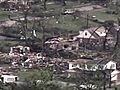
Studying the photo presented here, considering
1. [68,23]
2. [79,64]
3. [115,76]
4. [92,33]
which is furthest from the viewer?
[68,23]

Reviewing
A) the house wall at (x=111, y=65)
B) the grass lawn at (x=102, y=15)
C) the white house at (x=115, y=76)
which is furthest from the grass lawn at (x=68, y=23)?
the white house at (x=115, y=76)

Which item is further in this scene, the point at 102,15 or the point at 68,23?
the point at 102,15

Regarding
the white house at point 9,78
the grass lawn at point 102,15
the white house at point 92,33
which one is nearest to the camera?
the white house at point 9,78

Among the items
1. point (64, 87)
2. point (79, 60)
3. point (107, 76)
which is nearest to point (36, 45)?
point (79, 60)

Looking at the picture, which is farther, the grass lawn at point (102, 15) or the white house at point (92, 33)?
the grass lawn at point (102, 15)

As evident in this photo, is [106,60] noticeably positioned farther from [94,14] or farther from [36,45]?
[94,14]

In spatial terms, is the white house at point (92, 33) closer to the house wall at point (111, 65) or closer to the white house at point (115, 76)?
the house wall at point (111, 65)

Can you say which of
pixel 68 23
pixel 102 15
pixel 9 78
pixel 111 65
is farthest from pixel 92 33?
pixel 9 78

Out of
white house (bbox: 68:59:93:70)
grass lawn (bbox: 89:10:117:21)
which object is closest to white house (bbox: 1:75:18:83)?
white house (bbox: 68:59:93:70)

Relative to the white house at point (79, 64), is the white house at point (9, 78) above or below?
above

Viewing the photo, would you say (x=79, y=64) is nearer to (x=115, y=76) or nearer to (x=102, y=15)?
(x=115, y=76)

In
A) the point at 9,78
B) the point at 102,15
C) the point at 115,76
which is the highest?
the point at 102,15
